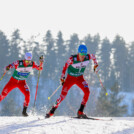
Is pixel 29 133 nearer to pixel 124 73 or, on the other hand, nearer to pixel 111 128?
pixel 111 128

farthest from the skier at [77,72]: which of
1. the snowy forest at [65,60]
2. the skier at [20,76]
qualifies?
the snowy forest at [65,60]

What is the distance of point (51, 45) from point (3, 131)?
58.2 metres

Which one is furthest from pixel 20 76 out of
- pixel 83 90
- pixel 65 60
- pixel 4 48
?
pixel 65 60

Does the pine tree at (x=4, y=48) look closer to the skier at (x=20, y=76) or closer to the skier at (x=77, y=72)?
the skier at (x=20, y=76)

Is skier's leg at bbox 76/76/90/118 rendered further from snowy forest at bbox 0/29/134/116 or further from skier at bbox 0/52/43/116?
snowy forest at bbox 0/29/134/116

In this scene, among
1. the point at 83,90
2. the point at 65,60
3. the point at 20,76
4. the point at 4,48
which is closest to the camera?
the point at 83,90

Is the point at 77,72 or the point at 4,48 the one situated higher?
the point at 4,48

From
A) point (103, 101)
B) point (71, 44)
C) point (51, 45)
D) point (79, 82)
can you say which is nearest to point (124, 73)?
point (71, 44)

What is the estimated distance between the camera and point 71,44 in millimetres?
66750

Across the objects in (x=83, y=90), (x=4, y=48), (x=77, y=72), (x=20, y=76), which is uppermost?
(x=4, y=48)

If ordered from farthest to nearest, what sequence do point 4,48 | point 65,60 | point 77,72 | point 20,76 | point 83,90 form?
point 65,60 → point 4,48 → point 20,76 → point 77,72 → point 83,90

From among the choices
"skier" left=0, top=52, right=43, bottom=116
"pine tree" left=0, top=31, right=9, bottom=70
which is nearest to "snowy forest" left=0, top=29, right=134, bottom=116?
"pine tree" left=0, top=31, right=9, bottom=70

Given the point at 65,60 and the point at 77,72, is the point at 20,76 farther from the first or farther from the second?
the point at 65,60

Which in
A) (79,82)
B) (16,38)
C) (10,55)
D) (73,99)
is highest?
(16,38)
